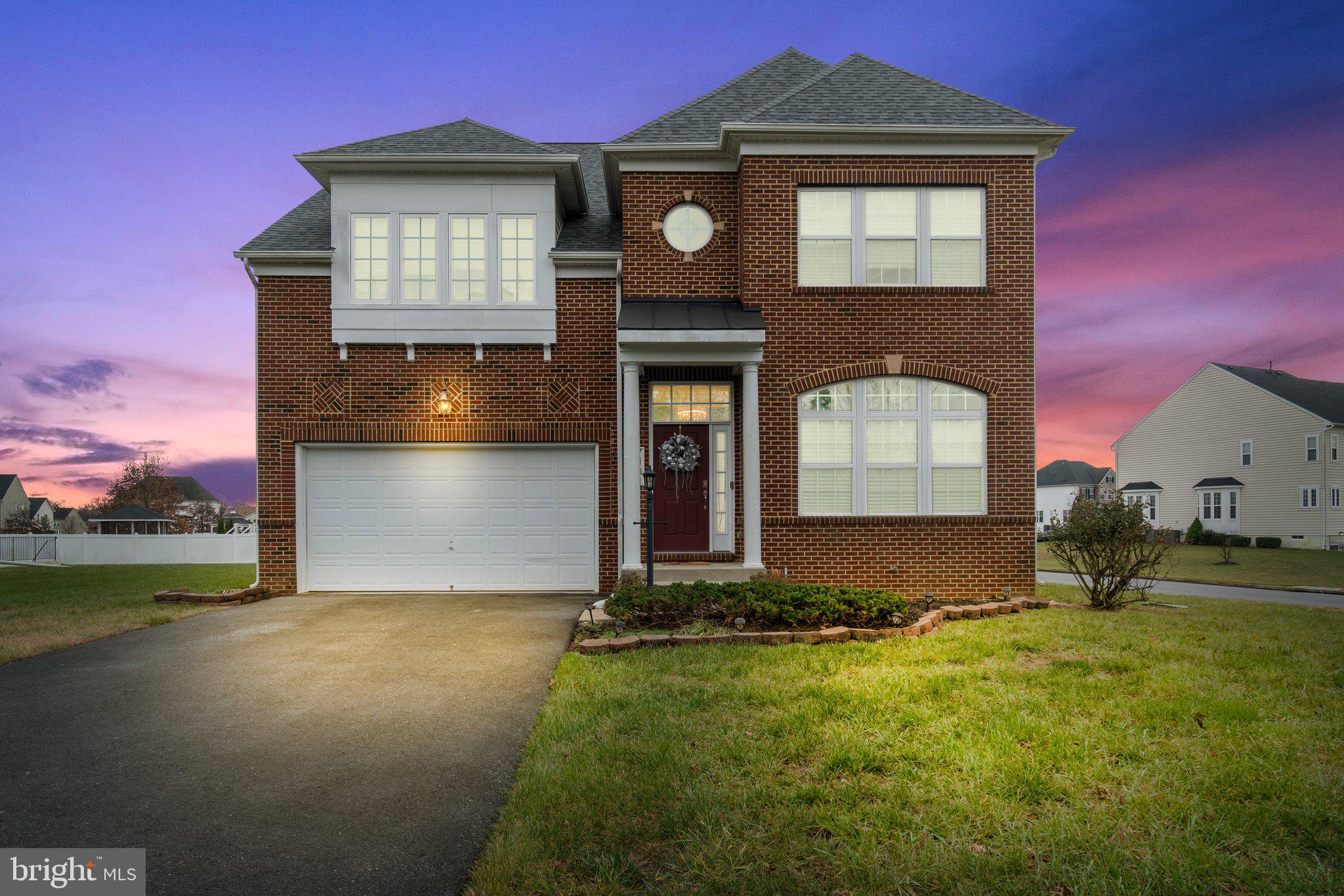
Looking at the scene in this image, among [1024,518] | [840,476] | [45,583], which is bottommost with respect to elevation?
[45,583]

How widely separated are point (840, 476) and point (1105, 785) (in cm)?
656

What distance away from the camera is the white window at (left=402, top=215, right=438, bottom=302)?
35.2 feet

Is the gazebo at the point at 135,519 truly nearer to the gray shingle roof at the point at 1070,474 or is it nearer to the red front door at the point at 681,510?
the red front door at the point at 681,510

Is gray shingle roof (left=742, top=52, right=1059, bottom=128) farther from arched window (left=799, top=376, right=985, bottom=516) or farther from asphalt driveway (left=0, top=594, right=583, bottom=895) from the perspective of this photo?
asphalt driveway (left=0, top=594, right=583, bottom=895)

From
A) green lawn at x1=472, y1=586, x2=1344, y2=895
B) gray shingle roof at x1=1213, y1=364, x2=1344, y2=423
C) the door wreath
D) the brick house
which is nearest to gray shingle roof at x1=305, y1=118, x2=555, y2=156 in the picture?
the brick house

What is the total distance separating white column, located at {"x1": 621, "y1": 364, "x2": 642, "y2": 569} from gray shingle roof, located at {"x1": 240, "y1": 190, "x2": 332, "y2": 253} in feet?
17.7

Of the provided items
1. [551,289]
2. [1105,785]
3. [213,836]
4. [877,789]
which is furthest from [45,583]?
[1105,785]

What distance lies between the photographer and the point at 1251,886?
2664 mm

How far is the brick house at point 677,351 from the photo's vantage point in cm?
977

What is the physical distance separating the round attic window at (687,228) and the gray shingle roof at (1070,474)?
5385cm

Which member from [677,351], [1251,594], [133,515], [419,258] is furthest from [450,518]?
[133,515]

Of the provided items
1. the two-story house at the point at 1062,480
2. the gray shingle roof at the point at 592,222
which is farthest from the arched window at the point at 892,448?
the two-story house at the point at 1062,480

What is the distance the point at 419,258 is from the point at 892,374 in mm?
7718

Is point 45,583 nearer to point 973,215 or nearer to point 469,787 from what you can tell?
point 469,787
